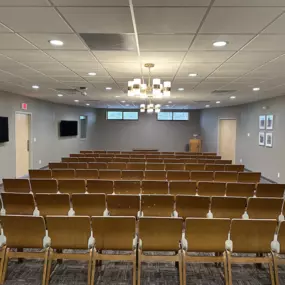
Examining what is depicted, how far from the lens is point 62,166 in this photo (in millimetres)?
7477

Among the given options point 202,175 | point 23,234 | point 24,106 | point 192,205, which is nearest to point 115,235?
point 23,234

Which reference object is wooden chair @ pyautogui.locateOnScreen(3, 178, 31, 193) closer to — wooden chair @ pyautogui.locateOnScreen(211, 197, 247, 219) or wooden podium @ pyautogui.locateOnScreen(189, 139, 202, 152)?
wooden chair @ pyautogui.locateOnScreen(211, 197, 247, 219)

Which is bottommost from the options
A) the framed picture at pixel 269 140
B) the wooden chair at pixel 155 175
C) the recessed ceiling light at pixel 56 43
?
the wooden chair at pixel 155 175

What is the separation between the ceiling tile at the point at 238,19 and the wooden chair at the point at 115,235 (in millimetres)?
2221

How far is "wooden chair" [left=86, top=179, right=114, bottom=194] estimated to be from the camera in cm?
502

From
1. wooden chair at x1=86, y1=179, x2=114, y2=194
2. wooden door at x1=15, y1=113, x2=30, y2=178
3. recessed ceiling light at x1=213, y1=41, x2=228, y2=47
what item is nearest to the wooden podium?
wooden door at x1=15, y1=113, x2=30, y2=178

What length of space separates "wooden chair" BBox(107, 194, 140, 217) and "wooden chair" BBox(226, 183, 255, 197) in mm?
1916

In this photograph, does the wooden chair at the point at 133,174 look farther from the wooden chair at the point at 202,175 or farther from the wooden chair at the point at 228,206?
the wooden chair at the point at 228,206

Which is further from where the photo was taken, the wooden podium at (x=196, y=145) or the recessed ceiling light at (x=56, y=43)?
the wooden podium at (x=196, y=145)

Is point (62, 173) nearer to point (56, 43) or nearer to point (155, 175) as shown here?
point (155, 175)

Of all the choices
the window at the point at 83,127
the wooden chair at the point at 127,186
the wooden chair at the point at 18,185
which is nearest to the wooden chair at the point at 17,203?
the wooden chair at the point at 18,185

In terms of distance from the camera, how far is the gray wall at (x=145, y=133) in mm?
17812

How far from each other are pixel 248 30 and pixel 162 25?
0.95 meters

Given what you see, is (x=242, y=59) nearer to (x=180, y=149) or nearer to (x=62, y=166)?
(x=62, y=166)
